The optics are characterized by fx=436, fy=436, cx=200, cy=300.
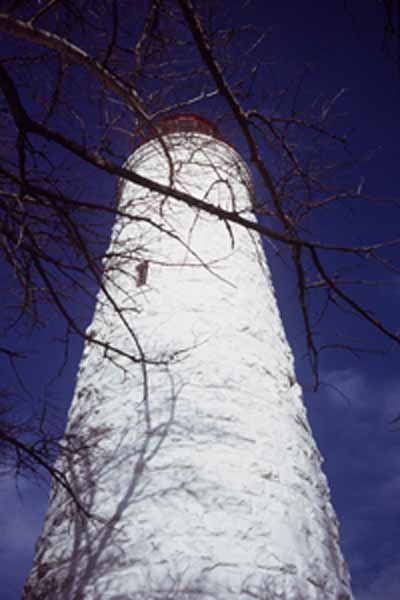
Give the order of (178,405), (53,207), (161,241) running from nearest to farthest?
(53,207)
(178,405)
(161,241)

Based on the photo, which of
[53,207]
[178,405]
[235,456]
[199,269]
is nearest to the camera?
[53,207]

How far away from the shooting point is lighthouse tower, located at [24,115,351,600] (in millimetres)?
2258

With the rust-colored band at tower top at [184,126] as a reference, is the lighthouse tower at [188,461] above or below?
below

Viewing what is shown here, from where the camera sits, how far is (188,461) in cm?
269

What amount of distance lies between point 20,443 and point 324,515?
2.00 metres

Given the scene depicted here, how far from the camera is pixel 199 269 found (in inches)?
162

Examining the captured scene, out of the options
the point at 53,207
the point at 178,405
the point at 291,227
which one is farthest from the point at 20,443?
the point at 291,227

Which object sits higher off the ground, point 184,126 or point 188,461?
point 184,126

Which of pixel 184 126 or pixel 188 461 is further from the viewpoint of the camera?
pixel 184 126

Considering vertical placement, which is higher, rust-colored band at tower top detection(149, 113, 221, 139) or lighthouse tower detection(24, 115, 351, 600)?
rust-colored band at tower top detection(149, 113, 221, 139)

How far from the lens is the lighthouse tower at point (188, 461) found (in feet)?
7.41

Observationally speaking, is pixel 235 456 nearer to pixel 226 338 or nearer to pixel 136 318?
pixel 226 338

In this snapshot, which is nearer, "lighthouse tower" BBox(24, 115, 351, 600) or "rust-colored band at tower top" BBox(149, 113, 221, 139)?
"lighthouse tower" BBox(24, 115, 351, 600)

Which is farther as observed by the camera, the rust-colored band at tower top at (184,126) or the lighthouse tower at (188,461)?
the rust-colored band at tower top at (184,126)
